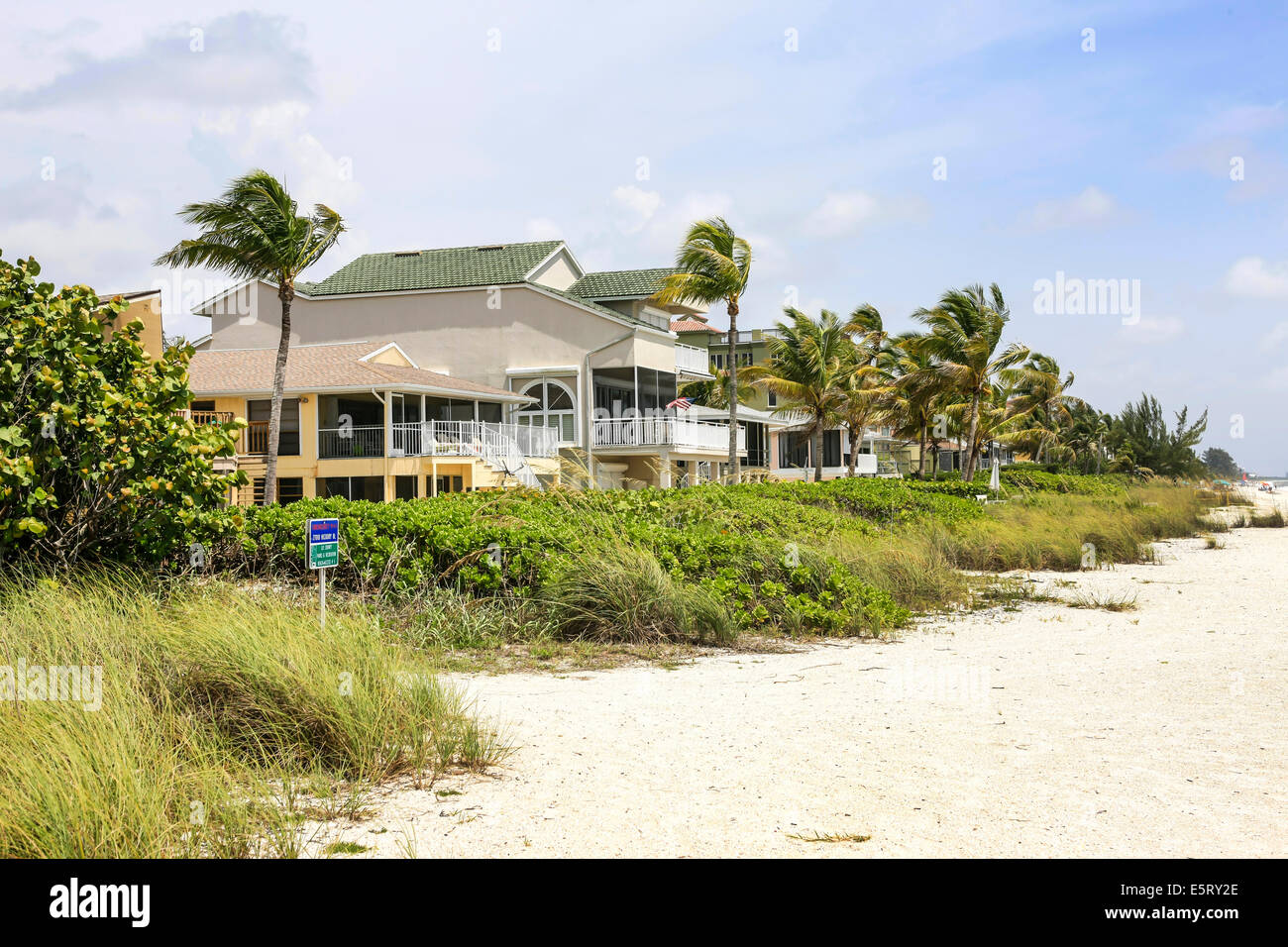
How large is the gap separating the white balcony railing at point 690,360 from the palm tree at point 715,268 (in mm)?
5697

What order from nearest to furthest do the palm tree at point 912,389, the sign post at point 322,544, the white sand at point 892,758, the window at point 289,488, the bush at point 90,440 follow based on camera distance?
the white sand at point 892,758, the sign post at point 322,544, the bush at point 90,440, the window at point 289,488, the palm tree at point 912,389

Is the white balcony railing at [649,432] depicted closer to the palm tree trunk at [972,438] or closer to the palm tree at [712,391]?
the palm tree trunk at [972,438]

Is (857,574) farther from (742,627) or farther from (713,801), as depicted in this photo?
(713,801)

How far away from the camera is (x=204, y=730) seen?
5492mm

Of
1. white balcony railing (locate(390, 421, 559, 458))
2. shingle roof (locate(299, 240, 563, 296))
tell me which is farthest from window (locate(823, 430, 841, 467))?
white balcony railing (locate(390, 421, 559, 458))

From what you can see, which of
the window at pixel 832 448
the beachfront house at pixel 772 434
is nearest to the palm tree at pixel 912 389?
the beachfront house at pixel 772 434

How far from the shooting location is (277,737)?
5508mm

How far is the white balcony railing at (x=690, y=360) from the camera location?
3762cm

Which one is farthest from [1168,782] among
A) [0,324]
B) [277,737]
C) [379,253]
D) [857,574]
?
[379,253]

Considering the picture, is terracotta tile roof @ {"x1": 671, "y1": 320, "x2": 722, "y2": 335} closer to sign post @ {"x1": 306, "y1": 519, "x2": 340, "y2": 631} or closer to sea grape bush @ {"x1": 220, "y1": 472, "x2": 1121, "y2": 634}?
sea grape bush @ {"x1": 220, "y1": 472, "x2": 1121, "y2": 634}

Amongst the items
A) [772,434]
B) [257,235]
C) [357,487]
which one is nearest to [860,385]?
[772,434]

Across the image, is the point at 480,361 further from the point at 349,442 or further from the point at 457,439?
the point at 349,442

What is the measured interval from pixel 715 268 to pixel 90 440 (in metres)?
23.8

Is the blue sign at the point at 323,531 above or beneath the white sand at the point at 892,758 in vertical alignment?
above
